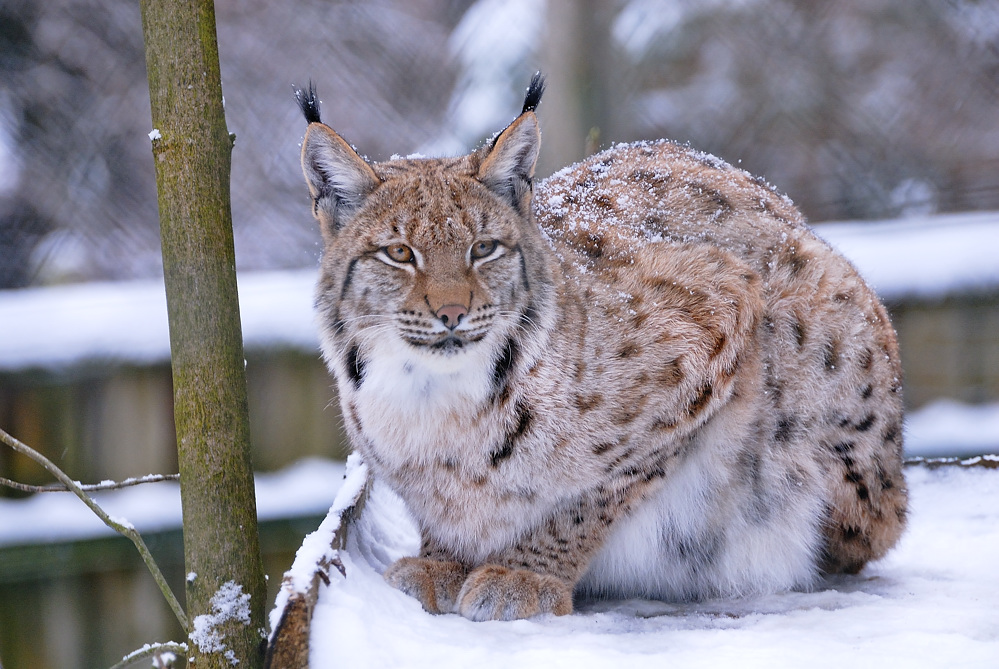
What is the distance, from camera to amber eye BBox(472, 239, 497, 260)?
2039mm

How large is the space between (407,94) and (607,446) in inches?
68.1

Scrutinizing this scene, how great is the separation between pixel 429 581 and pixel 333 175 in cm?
91

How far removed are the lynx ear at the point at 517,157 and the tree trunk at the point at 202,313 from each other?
66 centimetres

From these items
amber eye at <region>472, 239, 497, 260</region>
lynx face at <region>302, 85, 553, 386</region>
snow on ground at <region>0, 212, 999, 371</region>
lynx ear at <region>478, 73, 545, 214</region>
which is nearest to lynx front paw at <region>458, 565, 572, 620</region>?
lynx face at <region>302, 85, 553, 386</region>

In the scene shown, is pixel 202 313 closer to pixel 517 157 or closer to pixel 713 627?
pixel 517 157

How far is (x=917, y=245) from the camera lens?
365cm

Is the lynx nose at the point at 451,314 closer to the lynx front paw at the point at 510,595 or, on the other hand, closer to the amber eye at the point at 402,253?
the amber eye at the point at 402,253

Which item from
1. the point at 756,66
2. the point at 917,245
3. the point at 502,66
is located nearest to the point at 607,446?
the point at 502,66

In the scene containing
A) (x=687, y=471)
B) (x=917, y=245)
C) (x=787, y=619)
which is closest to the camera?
(x=787, y=619)

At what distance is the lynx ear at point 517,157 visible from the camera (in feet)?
6.81

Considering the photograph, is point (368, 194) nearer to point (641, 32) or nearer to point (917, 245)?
point (641, 32)

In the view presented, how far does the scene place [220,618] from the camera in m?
1.63

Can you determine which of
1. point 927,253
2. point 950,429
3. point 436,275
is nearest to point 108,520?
point 436,275

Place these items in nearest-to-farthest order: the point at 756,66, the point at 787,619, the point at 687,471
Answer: the point at 787,619 → the point at 687,471 → the point at 756,66
